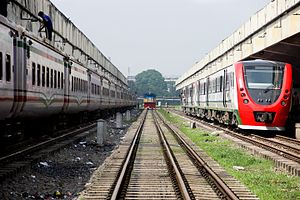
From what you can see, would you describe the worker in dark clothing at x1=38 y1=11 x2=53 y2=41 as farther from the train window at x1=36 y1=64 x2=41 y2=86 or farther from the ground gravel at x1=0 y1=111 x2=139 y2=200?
the ground gravel at x1=0 y1=111 x2=139 y2=200

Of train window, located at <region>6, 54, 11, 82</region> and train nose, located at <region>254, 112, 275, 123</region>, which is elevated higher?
train window, located at <region>6, 54, 11, 82</region>

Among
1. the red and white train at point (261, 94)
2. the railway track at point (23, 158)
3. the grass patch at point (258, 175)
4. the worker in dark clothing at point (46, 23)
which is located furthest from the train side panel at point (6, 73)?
the worker in dark clothing at point (46, 23)

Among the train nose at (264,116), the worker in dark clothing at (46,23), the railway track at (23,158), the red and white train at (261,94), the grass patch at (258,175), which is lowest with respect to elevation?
the grass patch at (258,175)

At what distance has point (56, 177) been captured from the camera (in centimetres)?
1176

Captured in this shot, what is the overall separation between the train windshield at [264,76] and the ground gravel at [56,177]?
26.8ft

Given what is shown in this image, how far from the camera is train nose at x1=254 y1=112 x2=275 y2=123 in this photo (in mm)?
21688

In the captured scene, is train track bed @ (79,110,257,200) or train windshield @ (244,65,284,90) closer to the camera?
train track bed @ (79,110,257,200)

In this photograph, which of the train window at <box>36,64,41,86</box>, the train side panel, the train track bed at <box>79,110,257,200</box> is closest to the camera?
the train track bed at <box>79,110,257,200</box>

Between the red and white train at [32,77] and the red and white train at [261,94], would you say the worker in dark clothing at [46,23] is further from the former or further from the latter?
the red and white train at [261,94]

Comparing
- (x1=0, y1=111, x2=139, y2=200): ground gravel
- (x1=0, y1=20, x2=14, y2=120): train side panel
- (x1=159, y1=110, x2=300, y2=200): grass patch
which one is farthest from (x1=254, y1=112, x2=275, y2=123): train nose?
(x1=0, y1=20, x2=14, y2=120): train side panel

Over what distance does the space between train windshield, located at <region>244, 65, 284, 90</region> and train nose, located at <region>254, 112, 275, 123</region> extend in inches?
43.6

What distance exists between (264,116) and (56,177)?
39.8 ft

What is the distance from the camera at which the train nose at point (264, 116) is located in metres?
21.7

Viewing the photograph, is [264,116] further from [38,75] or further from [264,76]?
[38,75]
